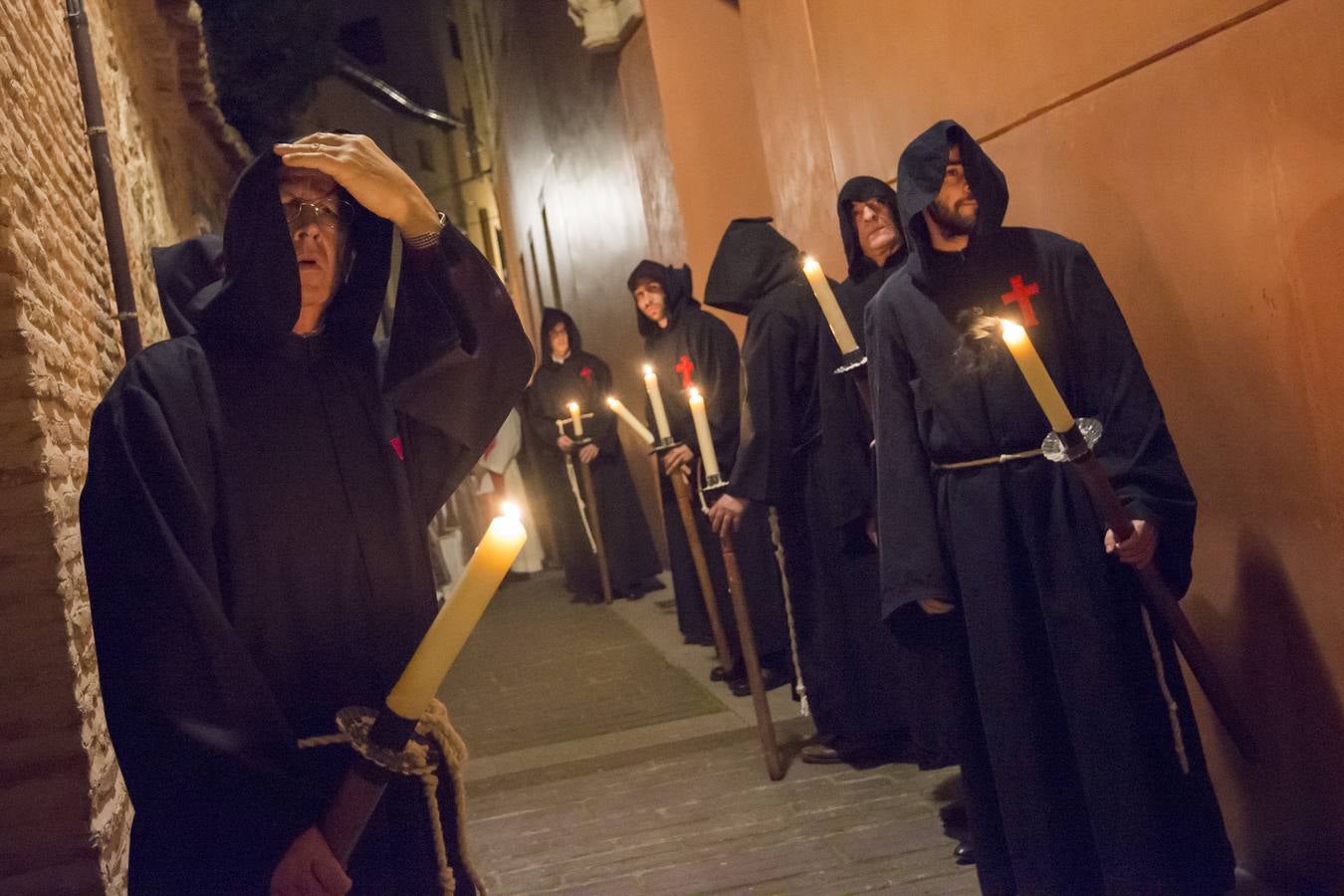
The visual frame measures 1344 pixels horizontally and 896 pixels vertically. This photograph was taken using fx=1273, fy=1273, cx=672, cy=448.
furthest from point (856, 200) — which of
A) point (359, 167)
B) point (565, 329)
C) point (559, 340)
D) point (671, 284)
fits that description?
point (559, 340)

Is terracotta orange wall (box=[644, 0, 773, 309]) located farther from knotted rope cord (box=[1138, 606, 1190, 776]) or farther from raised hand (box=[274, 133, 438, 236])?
raised hand (box=[274, 133, 438, 236])

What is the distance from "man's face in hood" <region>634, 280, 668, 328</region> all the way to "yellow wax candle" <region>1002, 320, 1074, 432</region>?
543 cm

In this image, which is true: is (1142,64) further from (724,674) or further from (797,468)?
(724,674)

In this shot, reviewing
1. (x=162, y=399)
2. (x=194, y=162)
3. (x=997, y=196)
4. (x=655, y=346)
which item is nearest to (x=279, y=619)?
(x=162, y=399)

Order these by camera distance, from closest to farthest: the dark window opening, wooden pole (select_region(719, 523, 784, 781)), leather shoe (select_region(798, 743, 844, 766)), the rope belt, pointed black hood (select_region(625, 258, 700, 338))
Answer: the rope belt
wooden pole (select_region(719, 523, 784, 781))
leather shoe (select_region(798, 743, 844, 766))
pointed black hood (select_region(625, 258, 700, 338))
the dark window opening

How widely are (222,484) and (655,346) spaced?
20.7 feet

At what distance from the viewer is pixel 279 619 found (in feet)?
6.48

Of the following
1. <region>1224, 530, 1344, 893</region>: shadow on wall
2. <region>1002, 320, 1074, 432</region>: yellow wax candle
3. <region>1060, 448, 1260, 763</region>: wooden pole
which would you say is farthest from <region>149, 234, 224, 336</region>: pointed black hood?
<region>1224, 530, 1344, 893</region>: shadow on wall

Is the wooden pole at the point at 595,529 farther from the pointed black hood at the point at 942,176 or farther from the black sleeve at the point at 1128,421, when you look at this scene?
the black sleeve at the point at 1128,421

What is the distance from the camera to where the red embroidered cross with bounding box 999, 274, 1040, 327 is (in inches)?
134

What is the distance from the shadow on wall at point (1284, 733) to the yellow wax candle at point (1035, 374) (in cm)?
101

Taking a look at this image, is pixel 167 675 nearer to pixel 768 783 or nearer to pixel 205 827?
pixel 205 827

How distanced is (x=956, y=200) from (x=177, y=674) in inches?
98.7

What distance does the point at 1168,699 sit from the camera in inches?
127
